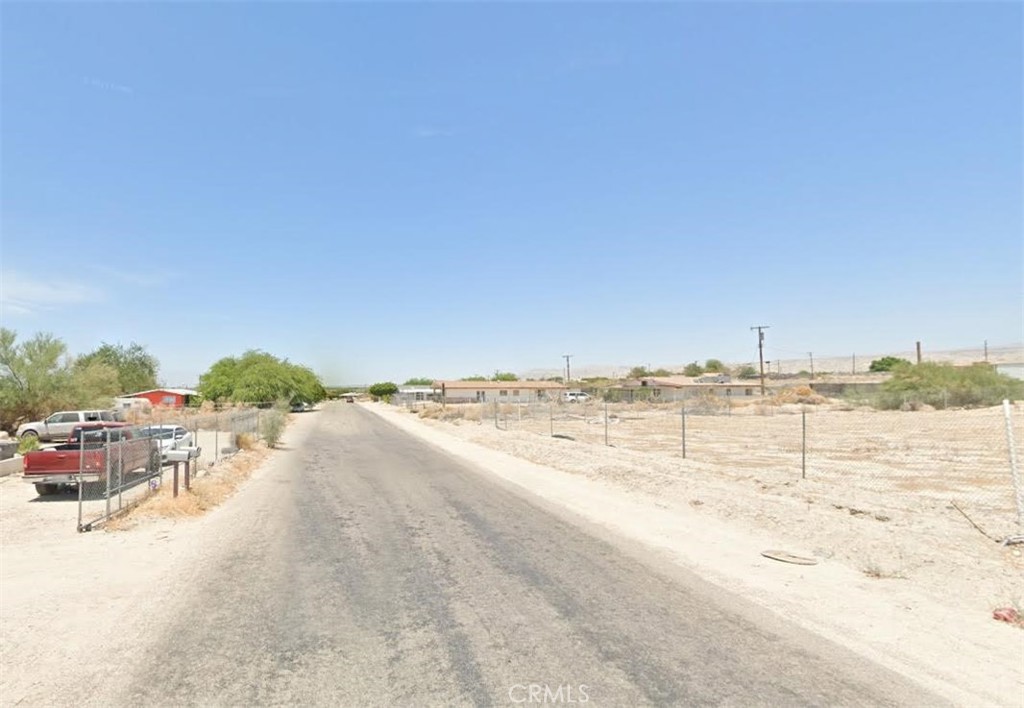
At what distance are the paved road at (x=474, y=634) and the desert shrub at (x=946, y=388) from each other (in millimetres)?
49539

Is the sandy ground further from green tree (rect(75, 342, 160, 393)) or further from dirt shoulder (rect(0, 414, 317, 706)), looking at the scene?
green tree (rect(75, 342, 160, 393))

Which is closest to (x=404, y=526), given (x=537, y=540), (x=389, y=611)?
(x=537, y=540)

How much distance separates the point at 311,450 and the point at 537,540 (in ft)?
68.7

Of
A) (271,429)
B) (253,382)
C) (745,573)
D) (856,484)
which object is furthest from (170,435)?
(253,382)

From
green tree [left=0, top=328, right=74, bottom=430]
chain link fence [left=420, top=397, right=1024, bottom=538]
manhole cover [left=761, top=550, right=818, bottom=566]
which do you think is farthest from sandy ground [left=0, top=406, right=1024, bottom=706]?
green tree [left=0, top=328, right=74, bottom=430]

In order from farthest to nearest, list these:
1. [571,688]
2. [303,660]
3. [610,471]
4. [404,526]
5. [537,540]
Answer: [610,471], [404,526], [537,540], [303,660], [571,688]

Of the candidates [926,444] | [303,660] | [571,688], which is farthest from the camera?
[926,444]

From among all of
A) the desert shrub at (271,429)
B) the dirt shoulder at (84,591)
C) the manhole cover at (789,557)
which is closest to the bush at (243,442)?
the desert shrub at (271,429)

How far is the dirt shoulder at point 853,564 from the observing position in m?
5.41

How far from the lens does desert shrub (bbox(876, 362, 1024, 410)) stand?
5134 cm

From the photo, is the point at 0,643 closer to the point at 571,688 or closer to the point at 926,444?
the point at 571,688

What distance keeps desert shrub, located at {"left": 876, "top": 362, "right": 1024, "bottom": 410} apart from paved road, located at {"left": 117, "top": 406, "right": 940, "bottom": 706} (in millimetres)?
49539

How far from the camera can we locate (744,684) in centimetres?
476

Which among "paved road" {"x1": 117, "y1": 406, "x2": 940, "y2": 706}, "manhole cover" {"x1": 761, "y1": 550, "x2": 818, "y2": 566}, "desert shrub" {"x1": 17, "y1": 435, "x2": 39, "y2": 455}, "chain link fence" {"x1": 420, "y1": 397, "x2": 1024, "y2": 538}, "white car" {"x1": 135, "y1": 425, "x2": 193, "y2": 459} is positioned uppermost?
"white car" {"x1": 135, "y1": 425, "x2": 193, "y2": 459}
